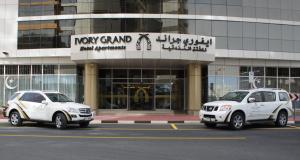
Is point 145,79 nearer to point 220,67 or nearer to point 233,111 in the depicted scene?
point 220,67

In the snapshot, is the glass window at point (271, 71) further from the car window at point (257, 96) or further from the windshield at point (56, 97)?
the windshield at point (56, 97)

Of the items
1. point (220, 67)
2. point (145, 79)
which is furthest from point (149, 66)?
point (220, 67)

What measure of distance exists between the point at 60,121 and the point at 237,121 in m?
7.86

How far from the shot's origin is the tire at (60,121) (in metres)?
18.2

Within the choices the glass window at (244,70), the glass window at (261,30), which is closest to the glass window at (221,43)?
the glass window at (244,70)

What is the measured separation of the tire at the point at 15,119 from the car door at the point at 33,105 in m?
0.68

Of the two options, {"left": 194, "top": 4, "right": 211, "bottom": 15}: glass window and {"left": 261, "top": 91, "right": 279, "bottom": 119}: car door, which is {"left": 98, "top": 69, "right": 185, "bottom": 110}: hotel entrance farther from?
{"left": 261, "top": 91, "right": 279, "bottom": 119}: car door

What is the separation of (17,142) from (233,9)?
24.1 metres

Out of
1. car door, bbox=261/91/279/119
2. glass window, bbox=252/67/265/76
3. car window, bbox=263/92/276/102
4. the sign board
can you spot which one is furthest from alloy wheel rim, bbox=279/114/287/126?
glass window, bbox=252/67/265/76

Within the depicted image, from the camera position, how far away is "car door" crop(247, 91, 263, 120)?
62.1ft

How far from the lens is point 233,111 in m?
18.3

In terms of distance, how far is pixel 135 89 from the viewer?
106 ft

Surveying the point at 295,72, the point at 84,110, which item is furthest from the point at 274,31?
the point at 84,110

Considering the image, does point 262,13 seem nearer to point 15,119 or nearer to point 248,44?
point 248,44
